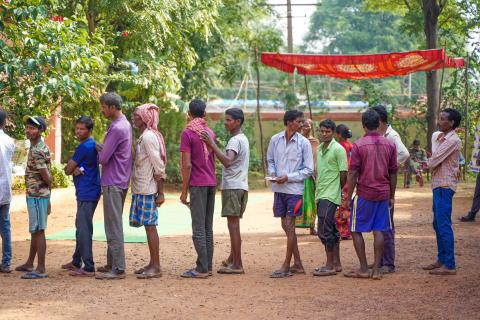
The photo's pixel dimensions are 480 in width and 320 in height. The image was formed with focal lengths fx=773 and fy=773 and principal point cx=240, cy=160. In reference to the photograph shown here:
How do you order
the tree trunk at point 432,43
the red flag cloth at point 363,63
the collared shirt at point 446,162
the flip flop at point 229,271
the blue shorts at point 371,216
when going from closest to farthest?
the blue shorts at point 371,216
the collared shirt at point 446,162
the flip flop at point 229,271
the red flag cloth at point 363,63
the tree trunk at point 432,43

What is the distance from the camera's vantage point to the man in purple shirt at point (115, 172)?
7.64 meters

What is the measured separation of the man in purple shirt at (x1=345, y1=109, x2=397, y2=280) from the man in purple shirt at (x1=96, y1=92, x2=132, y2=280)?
2277 mm

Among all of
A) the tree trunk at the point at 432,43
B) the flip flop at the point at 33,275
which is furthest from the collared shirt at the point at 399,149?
the tree trunk at the point at 432,43

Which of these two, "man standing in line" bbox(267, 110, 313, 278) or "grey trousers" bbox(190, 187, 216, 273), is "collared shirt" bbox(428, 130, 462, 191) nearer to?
"man standing in line" bbox(267, 110, 313, 278)

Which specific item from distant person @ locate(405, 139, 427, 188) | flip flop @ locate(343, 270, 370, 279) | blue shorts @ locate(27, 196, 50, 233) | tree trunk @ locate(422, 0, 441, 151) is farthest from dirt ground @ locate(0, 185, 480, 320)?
tree trunk @ locate(422, 0, 441, 151)

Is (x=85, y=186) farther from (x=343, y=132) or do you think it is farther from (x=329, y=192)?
(x=343, y=132)

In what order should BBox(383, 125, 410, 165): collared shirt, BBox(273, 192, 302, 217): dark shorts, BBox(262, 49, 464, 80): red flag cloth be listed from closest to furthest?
BBox(273, 192, 302, 217): dark shorts
BBox(383, 125, 410, 165): collared shirt
BBox(262, 49, 464, 80): red flag cloth

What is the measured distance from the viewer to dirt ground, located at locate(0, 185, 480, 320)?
638 cm

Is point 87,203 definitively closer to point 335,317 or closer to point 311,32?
point 335,317

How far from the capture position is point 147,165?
777cm

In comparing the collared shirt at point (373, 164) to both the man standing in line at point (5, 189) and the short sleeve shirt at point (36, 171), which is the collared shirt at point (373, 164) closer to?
the short sleeve shirt at point (36, 171)

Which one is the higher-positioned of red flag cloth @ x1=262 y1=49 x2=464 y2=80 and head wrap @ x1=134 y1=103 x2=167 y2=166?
red flag cloth @ x1=262 y1=49 x2=464 y2=80

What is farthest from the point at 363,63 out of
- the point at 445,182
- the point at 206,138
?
the point at 206,138

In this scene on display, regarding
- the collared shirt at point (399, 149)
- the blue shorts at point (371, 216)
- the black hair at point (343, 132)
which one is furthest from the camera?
the black hair at point (343, 132)
